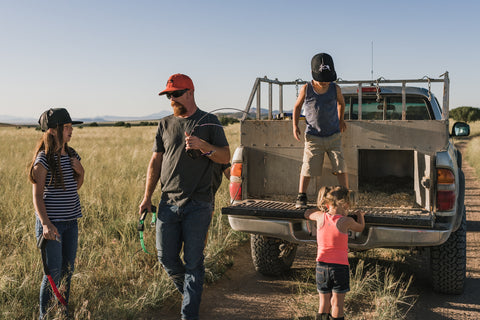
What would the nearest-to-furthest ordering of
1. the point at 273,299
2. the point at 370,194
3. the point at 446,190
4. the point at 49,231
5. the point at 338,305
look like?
1. the point at 49,231
2. the point at 338,305
3. the point at 446,190
4. the point at 273,299
5. the point at 370,194

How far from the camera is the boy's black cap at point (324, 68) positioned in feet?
13.6

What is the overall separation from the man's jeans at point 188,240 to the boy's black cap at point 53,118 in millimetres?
956

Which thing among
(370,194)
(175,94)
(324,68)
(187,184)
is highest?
(324,68)

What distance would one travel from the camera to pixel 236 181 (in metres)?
4.51

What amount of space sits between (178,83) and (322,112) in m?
1.42

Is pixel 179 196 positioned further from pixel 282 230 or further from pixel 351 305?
pixel 351 305

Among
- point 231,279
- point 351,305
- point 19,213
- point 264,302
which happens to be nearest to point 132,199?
point 19,213

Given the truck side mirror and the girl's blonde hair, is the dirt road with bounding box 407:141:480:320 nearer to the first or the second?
the girl's blonde hair

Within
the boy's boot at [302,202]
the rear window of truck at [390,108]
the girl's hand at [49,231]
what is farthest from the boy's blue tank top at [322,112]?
the girl's hand at [49,231]

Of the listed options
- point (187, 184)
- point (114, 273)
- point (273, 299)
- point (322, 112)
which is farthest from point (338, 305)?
point (114, 273)

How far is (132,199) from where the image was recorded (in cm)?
717

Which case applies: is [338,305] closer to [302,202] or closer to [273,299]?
[273,299]

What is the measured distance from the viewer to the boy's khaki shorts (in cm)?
424

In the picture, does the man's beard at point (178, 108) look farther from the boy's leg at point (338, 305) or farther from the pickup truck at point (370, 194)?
the boy's leg at point (338, 305)
